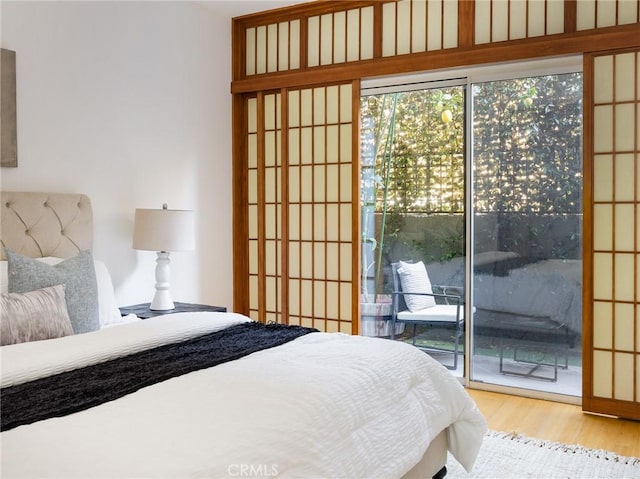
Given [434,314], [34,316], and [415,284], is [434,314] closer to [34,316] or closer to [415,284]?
[415,284]

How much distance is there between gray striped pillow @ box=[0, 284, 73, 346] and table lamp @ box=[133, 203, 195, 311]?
1.11m

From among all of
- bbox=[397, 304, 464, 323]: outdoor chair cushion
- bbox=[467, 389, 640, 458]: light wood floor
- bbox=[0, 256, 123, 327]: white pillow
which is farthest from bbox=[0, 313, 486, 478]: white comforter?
bbox=[397, 304, 464, 323]: outdoor chair cushion

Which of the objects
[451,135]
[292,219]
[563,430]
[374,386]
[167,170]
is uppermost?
[451,135]

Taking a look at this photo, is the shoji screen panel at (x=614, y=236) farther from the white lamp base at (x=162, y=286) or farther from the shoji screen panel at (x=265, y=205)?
the white lamp base at (x=162, y=286)

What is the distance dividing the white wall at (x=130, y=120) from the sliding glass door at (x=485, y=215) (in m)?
1.18

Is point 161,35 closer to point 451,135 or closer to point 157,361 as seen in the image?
point 451,135

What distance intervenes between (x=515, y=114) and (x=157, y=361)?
9.36 feet

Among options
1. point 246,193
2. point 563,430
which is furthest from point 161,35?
point 563,430

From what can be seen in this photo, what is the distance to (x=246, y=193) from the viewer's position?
186 inches

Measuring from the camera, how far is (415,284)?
13.9 ft

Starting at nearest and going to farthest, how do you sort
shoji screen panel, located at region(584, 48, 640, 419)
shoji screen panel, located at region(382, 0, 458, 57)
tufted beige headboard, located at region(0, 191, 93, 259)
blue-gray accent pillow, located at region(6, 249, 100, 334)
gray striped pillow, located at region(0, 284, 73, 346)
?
gray striped pillow, located at region(0, 284, 73, 346) < blue-gray accent pillow, located at region(6, 249, 100, 334) < tufted beige headboard, located at region(0, 191, 93, 259) < shoji screen panel, located at region(584, 48, 640, 419) < shoji screen panel, located at region(382, 0, 458, 57)

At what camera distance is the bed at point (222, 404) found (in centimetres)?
130

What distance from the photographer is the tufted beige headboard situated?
290 centimetres

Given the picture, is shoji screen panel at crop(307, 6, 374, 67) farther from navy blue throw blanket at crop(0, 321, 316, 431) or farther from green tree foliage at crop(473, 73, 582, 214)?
navy blue throw blanket at crop(0, 321, 316, 431)
